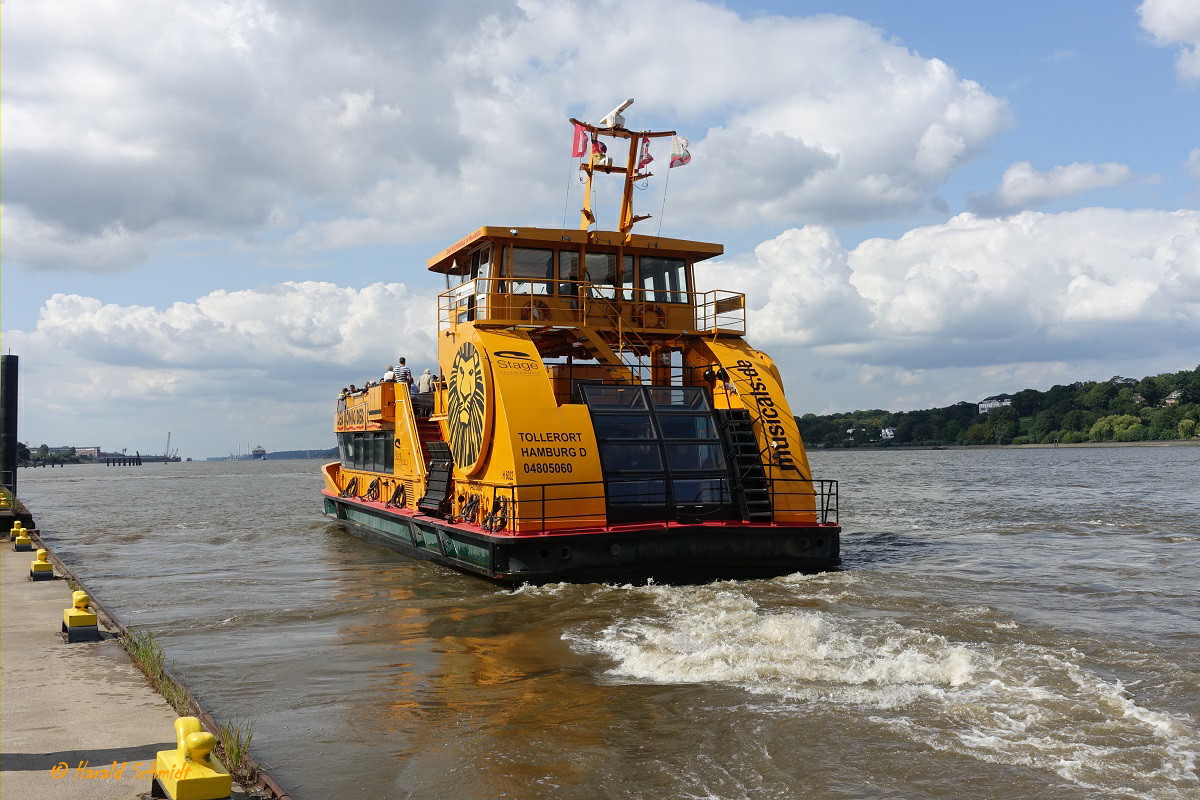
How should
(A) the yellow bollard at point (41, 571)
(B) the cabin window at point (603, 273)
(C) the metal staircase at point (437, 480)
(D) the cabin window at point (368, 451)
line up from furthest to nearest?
(D) the cabin window at point (368, 451) < (B) the cabin window at point (603, 273) < (C) the metal staircase at point (437, 480) < (A) the yellow bollard at point (41, 571)

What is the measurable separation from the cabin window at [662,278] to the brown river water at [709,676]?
→ 5.68m

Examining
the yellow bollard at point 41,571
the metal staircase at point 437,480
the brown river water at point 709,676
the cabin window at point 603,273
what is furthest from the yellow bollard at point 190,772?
the cabin window at point 603,273

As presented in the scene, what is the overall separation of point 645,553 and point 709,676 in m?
4.62

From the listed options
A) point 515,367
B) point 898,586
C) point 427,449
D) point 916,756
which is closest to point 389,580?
point 427,449

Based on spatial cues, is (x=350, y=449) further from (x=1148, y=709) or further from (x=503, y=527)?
(x=1148, y=709)

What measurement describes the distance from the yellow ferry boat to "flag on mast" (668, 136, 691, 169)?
53 cm

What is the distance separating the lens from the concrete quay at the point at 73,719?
4891mm

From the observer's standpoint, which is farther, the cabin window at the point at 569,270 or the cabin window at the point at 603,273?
the cabin window at the point at 603,273

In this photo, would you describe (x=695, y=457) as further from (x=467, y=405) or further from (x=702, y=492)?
(x=467, y=405)

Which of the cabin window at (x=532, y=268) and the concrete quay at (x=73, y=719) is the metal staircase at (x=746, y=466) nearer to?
the cabin window at (x=532, y=268)

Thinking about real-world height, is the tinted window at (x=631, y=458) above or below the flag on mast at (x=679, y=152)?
below

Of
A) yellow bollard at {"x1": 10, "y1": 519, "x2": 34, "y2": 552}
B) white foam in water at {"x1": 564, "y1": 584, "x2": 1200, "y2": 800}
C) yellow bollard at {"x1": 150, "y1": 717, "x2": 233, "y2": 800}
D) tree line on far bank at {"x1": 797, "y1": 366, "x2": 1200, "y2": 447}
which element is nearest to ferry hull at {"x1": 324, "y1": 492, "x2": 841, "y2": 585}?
white foam in water at {"x1": 564, "y1": 584, "x2": 1200, "y2": 800}

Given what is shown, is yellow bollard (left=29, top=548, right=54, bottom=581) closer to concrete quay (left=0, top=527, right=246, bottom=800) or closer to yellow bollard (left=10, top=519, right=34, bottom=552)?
concrete quay (left=0, top=527, right=246, bottom=800)

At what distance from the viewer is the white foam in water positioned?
243 inches
